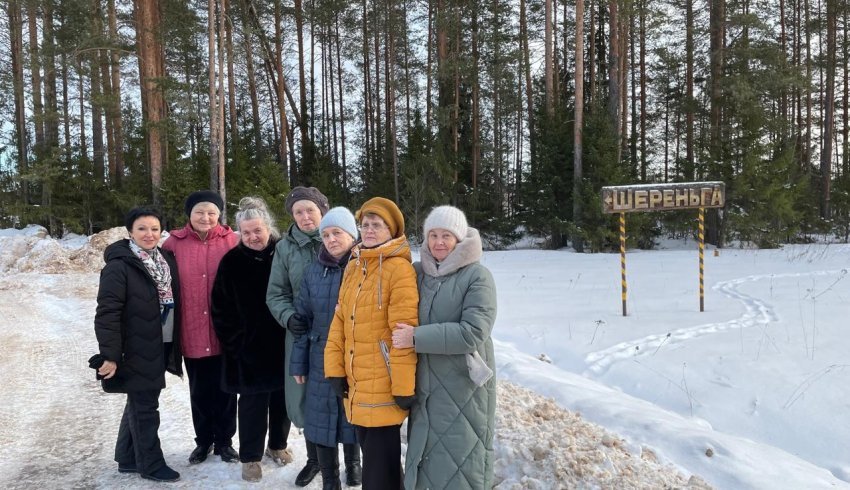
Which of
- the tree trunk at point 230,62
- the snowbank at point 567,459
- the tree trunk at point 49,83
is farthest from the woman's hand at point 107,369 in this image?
the tree trunk at point 49,83

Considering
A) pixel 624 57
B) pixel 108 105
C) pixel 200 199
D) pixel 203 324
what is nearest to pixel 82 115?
pixel 108 105

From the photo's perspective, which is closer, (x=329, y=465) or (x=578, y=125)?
(x=329, y=465)

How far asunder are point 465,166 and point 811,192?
13.8 m

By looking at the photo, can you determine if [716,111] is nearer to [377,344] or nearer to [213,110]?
[213,110]

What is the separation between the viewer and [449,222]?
8.51ft

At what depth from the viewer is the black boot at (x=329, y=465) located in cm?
316

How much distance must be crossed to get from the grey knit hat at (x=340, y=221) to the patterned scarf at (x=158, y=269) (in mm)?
1295

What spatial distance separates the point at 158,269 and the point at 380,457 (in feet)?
6.70

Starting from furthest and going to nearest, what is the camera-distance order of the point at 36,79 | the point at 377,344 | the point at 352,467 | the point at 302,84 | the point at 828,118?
1. the point at 302,84
2. the point at 36,79
3. the point at 828,118
4. the point at 352,467
5. the point at 377,344

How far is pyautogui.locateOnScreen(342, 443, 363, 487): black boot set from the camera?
11.2 feet

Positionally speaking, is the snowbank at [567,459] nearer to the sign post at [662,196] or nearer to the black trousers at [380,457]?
the black trousers at [380,457]

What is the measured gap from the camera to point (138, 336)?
3.38 metres

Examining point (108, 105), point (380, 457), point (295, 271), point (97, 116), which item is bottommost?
point (380, 457)

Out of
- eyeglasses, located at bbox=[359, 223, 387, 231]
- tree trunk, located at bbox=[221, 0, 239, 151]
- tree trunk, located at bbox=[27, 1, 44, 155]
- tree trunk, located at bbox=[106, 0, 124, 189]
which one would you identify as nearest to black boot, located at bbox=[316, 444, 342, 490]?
eyeglasses, located at bbox=[359, 223, 387, 231]
